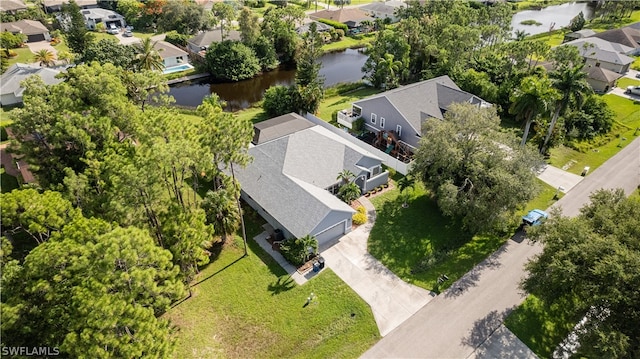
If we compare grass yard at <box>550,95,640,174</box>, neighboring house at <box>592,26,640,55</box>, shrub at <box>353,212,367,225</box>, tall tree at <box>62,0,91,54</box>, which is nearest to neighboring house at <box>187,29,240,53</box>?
tall tree at <box>62,0,91,54</box>

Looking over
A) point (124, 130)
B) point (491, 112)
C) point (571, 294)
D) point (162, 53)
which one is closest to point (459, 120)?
point (491, 112)

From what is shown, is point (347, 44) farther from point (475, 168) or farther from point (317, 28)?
point (475, 168)

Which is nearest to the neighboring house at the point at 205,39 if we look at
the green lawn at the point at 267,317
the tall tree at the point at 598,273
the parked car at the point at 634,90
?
the green lawn at the point at 267,317

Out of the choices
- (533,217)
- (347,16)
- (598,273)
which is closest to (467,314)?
(598,273)

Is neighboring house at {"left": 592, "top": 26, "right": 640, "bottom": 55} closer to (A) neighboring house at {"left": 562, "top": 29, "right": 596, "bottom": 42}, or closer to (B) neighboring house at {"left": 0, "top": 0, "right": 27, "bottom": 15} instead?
(A) neighboring house at {"left": 562, "top": 29, "right": 596, "bottom": 42}

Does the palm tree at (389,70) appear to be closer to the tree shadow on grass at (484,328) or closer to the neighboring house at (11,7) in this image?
the tree shadow on grass at (484,328)

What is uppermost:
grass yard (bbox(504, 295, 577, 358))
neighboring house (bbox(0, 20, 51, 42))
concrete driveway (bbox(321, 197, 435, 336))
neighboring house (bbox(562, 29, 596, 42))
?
neighboring house (bbox(562, 29, 596, 42))
